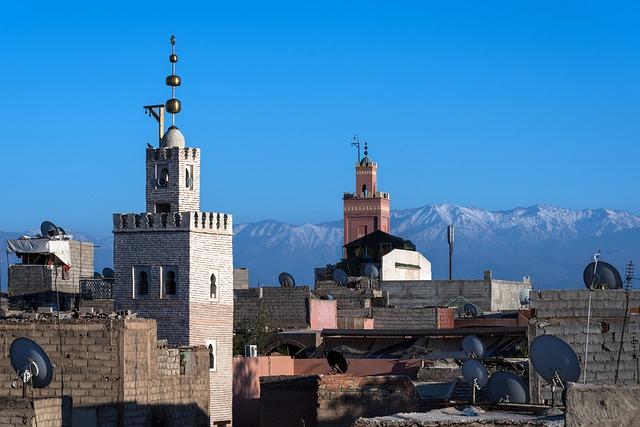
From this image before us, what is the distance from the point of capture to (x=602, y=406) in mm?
16766

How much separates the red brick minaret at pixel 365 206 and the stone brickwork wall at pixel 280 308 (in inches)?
1862

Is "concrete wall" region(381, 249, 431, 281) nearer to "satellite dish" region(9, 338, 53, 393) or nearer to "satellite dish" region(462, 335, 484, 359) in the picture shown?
"satellite dish" region(462, 335, 484, 359)

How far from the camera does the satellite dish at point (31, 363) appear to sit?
1086 inches

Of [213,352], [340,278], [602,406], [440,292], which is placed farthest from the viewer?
[440,292]

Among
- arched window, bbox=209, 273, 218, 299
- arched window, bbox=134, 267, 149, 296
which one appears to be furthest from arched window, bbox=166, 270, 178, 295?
arched window, bbox=209, 273, 218, 299

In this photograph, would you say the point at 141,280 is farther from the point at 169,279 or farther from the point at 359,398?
the point at 359,398

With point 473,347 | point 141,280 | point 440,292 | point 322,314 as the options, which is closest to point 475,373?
point 473,347

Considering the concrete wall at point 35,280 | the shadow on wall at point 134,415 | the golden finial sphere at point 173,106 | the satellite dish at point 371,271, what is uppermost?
the golden finial sphere at point 173,106

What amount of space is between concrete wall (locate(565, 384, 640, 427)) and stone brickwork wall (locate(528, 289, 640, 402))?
477 inches

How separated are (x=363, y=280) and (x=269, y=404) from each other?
120ft

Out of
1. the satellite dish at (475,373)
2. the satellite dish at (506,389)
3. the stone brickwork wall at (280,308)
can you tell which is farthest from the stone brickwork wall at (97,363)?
the stone brickwork wall at (280,308)

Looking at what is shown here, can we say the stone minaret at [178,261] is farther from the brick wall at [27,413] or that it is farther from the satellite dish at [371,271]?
the satellite dish at [371,271]

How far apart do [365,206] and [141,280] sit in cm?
6130

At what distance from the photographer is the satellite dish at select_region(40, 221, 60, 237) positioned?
65250 mm
